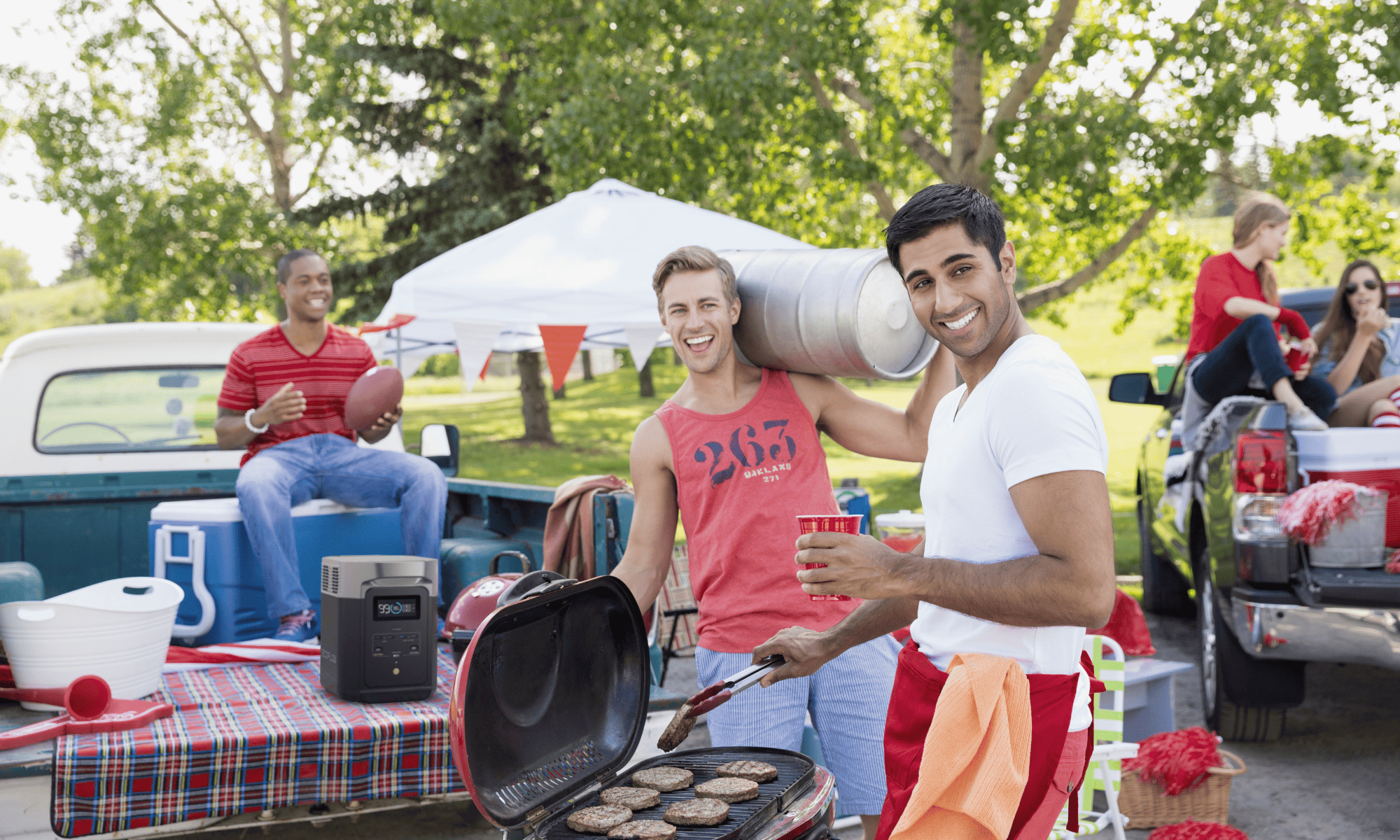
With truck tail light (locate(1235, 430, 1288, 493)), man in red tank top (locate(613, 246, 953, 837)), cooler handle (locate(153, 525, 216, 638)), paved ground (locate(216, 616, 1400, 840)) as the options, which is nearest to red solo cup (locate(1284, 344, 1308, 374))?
truck tail light (locate(1235, 430, 1288, 493))

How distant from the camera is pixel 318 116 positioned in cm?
1934

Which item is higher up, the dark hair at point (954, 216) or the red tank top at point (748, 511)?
the dark hair at point (954, 216)

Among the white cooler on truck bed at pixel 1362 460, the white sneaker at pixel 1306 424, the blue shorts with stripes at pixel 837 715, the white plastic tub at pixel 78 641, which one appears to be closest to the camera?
the blue shorts with stripes at pixel 837 715

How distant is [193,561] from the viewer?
517 centimetres

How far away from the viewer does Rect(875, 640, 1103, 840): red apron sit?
1.89m

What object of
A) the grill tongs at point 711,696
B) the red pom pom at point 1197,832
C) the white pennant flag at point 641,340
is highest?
the white pennant flag at point 641,340

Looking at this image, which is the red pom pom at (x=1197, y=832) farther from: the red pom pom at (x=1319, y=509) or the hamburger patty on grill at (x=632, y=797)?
the hamburger patty on grill at (x=632, y=797)

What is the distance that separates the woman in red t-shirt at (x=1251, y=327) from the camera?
5.65 meters

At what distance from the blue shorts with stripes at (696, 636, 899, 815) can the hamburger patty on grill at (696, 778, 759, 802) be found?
0.97ft

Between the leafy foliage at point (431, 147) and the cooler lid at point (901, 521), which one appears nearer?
the cooler lid at point (901, 521)

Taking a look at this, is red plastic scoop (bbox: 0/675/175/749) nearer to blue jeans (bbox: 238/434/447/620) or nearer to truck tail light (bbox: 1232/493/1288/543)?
blue jeans (bbox: 238/434/447/620)

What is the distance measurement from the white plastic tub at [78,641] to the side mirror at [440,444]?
251 cm

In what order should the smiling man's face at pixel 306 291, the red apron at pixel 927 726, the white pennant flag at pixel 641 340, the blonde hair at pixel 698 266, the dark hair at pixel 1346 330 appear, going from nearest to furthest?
the red apron at pixel 927 726
the blonde hair at pixel 698 266
the smiling man's face at pixel 306 291
the dark hair at pixel 1346 330
the white pennant flag at pixel 641 340

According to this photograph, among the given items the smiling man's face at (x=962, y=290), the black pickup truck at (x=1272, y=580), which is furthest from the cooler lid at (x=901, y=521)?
the smiling man's face at (x=962, y=290)
